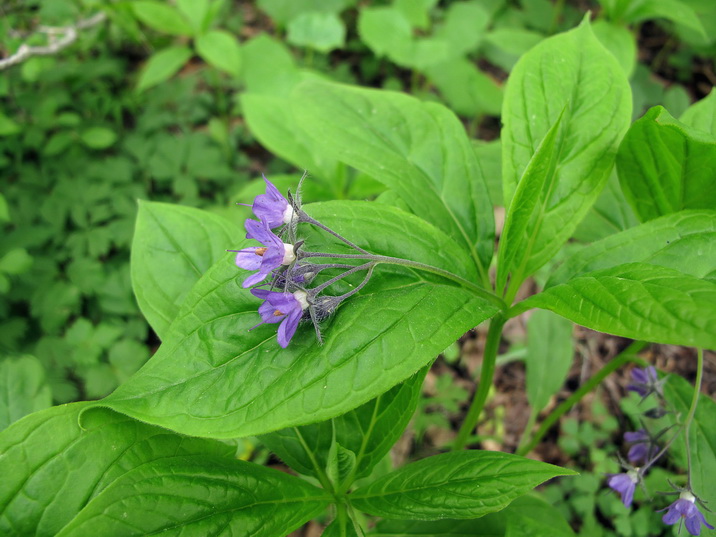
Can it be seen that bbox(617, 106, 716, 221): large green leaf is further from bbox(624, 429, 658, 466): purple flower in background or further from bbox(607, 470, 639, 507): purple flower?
bbox(607, 470, 639, 507): purple flower

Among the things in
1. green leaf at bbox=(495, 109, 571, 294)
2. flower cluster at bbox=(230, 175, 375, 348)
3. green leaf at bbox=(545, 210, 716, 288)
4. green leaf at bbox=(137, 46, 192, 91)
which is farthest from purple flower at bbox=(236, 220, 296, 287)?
green leaf at bbox=(137, 46, 192, 91)

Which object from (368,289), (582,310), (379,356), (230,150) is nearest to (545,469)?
(582,310)

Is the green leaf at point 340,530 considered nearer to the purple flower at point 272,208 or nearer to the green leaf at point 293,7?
the purple flower at point 272,208

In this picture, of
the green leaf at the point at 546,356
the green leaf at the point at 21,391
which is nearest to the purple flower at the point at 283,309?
the green leaf at the point at 21,391

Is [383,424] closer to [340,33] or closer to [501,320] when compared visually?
[501,320]

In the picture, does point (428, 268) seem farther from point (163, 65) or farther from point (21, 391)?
point (163, 65)

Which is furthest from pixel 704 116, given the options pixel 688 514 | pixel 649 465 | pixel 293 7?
pixel 293 7
